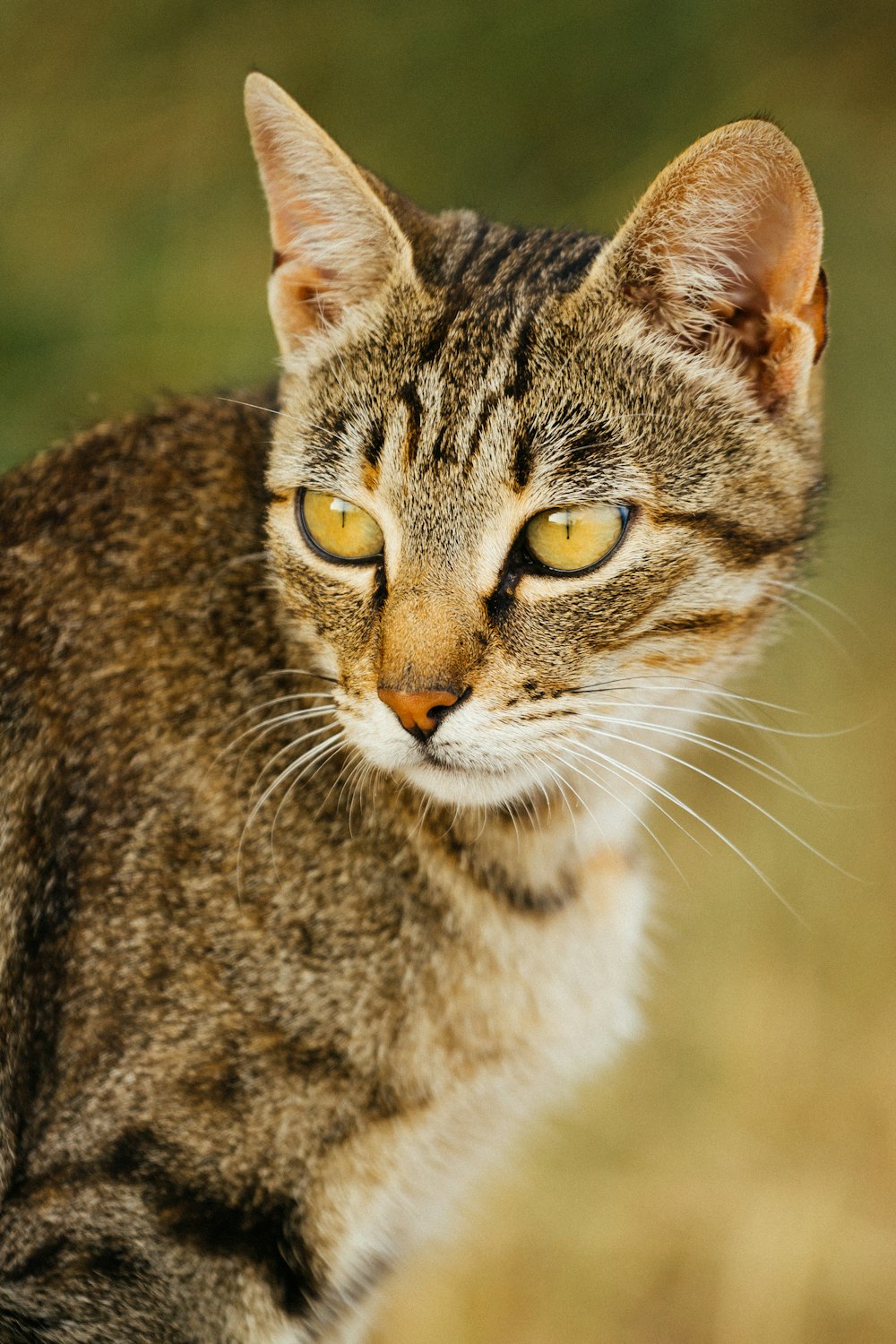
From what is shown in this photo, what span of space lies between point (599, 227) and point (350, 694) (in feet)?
5.12

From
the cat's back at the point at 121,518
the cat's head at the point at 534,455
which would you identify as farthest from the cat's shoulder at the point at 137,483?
the cat's head at the point at 534,455

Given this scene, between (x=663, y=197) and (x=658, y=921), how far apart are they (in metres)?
1.16

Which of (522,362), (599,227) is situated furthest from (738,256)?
(599,227)

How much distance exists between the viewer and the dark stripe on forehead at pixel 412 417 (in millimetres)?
1566

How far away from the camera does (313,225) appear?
5.51 ft

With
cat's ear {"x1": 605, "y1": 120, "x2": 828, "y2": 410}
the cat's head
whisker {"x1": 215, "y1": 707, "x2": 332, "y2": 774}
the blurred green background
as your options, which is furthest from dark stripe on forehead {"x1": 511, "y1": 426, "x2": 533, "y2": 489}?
the blurred green background

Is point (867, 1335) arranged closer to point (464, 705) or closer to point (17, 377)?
point (464, 705)

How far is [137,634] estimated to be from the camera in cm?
173

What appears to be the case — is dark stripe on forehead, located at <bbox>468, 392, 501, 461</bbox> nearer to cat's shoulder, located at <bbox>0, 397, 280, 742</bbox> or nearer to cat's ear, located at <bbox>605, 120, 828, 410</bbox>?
cat's ear, located at <bbox>605, 120, 828, 410</bbox>

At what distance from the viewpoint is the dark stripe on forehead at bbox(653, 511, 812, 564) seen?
1.56m

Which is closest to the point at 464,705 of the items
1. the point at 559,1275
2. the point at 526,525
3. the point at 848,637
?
the point at 526,525

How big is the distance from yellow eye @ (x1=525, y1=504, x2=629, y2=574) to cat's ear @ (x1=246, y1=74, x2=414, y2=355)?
40cm

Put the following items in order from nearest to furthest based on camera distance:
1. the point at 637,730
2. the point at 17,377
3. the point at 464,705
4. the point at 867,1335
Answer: the point at 464,705 → the point at 637,730 → the point at 867,1335 → the point at 17,377

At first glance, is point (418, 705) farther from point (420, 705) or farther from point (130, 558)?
point (130, 558)
